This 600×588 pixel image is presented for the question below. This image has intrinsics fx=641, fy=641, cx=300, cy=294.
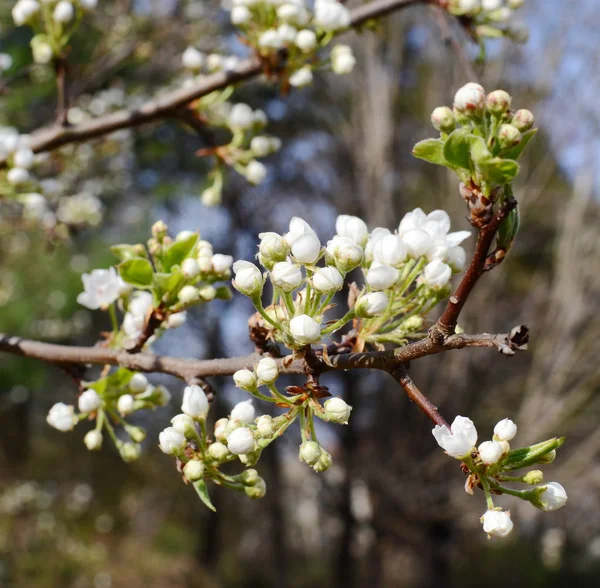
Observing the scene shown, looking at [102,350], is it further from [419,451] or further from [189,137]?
[189,137]

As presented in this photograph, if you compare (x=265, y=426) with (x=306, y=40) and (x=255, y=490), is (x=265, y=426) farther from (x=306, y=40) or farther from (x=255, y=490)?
(x=306, y=40)

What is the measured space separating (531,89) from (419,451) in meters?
2.78

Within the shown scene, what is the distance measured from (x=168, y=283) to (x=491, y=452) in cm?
48

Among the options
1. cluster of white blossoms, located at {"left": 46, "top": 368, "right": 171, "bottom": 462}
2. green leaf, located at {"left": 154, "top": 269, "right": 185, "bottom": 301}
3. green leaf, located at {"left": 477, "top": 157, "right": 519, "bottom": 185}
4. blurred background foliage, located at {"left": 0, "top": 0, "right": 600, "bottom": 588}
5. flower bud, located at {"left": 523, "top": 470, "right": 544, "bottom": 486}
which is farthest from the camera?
blurred background foliage, located at {"left": 0, "top": 0, "right": 600, "bottom": 588}

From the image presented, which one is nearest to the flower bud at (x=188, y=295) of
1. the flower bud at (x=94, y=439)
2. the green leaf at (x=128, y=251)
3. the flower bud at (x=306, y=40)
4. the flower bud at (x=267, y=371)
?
the green leaf at (x=128, y=251)

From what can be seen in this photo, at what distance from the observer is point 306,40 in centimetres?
132

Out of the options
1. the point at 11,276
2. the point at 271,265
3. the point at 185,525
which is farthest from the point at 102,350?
the point at 185,525

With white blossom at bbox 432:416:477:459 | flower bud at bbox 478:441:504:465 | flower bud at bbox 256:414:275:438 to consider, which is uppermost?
white blossom at bbox 432:416:477:459

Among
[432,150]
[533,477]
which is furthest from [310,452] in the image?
[432,150]

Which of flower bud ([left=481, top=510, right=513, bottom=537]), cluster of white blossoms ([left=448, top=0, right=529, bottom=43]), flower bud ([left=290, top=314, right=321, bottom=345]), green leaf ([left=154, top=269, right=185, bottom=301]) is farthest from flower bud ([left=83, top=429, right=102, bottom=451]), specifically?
cluster of white blossoms ([left=448, top=0, right=529, bottom=43])

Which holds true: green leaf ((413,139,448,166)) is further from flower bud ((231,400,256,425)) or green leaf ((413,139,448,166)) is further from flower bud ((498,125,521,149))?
flower bud ((231,400,256,425))

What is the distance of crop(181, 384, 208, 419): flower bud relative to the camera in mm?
778

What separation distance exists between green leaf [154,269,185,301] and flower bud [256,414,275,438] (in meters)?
0.27

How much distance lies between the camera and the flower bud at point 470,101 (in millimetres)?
597
